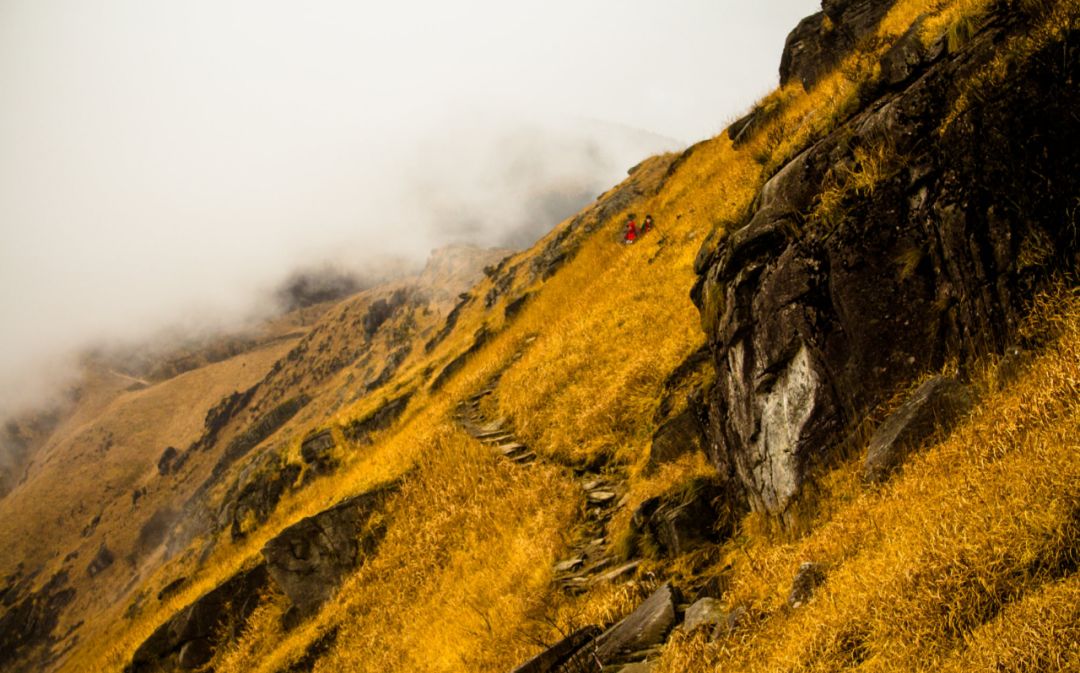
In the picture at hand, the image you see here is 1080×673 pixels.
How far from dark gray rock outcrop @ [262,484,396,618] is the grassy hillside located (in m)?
0.54

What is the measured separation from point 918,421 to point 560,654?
5236 millimetres

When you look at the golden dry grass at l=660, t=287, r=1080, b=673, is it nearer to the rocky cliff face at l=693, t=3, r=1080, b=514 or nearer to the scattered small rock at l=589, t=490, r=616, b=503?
the rocky cliff face at l=693, t=3, r=1080, b=514

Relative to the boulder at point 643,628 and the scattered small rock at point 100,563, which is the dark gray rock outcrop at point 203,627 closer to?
the boulder at point 643,628

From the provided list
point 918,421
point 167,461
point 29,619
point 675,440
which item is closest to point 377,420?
point 675,440

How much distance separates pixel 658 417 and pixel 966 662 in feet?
27.7

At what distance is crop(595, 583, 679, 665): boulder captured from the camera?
7.11 metres

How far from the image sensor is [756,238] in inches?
340

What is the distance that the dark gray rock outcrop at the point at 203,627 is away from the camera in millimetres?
18422

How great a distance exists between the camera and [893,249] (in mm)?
7016

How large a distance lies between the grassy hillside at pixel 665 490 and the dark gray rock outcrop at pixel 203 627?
0.81 m

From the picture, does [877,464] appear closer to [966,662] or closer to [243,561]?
[966,662]

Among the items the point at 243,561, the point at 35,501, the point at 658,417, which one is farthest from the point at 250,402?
the point at 658,417

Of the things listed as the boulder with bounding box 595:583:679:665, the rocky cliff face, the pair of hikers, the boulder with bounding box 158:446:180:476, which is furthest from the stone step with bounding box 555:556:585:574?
the boulder with bounding box 158:446:180:476

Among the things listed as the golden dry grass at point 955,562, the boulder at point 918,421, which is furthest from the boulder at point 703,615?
the boulder at point 918,421
